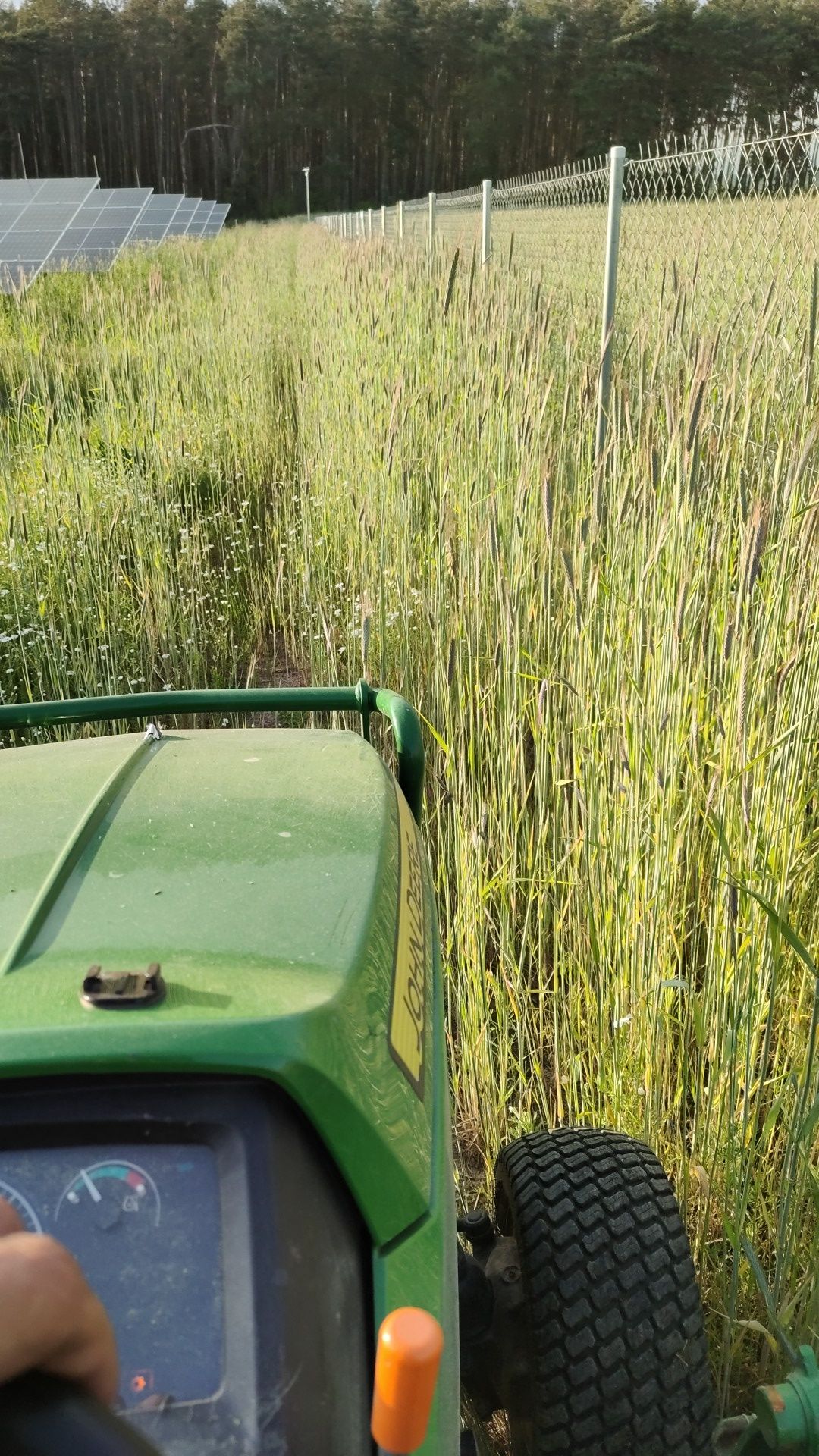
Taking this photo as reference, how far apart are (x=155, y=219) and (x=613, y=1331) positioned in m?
20.0

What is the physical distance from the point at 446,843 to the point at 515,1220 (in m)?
1.02

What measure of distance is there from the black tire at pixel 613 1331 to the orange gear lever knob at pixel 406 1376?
45cm

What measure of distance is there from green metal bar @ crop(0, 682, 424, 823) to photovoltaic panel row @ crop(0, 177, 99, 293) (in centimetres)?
978

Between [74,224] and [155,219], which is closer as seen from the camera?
[74,224]

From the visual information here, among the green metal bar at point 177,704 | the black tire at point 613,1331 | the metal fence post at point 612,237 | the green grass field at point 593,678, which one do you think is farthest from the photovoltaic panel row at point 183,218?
the black tire at point 613,1331

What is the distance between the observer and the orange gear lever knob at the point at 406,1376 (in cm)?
53

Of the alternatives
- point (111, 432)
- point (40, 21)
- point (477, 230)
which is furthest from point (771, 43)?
point (111, 432)

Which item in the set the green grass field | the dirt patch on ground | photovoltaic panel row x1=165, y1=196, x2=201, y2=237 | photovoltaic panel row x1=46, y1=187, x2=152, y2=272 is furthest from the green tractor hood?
photovoltaic panel row x1=165, y1=196, x2=201, y2=237

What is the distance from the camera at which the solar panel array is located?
11344 millimetres

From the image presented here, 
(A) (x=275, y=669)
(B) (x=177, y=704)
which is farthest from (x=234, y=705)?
(A) (x=275, y=669)

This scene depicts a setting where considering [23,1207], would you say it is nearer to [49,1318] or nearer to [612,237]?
[49,1318]

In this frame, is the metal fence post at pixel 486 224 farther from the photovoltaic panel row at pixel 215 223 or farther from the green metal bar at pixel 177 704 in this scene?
the photovoltaic panel row at pixel 215 223

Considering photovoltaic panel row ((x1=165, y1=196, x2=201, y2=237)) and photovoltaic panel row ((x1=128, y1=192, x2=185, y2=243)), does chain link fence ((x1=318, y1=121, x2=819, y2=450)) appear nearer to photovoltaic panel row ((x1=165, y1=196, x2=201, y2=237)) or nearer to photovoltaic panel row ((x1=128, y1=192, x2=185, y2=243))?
photovoltaic panel row ((x1=128, y1=192, x2=185, y2=243))

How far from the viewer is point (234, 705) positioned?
130 centimetres
